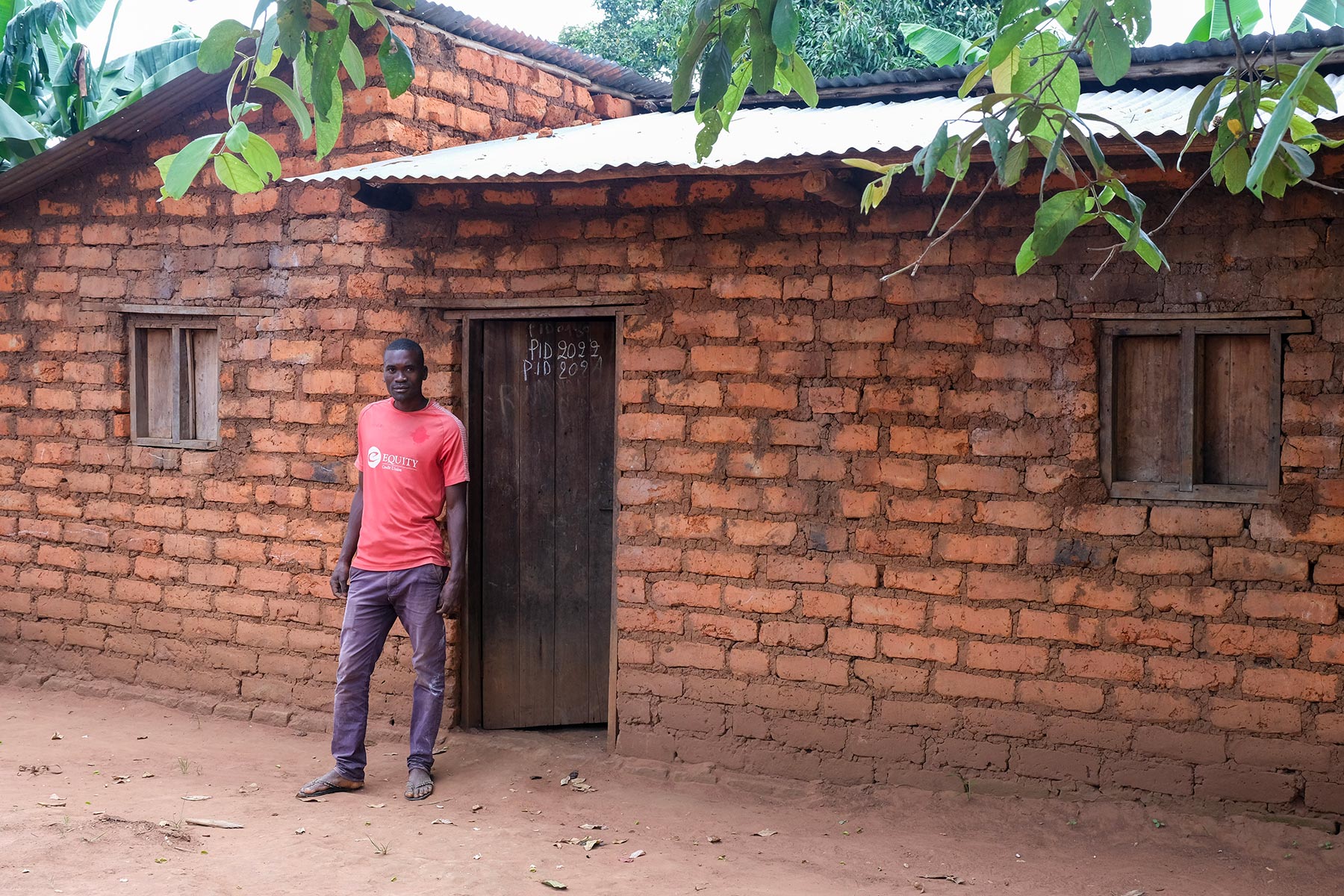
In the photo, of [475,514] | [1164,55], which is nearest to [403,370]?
[475,514]

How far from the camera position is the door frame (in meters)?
5.36

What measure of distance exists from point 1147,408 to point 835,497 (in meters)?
1.22

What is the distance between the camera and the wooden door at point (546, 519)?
18.3 feet

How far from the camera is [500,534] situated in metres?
5.71

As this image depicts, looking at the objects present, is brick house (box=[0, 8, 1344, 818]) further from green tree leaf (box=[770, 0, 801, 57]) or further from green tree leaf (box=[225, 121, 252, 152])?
green tree leaf (box=[225, 121, 252, 152])

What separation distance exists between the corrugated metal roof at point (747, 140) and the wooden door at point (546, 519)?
2.65 feet

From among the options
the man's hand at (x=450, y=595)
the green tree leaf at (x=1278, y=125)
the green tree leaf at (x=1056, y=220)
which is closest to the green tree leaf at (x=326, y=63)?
the green tree leaf at (x=1056, y=220)

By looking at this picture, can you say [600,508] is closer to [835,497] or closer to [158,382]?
[835,497]

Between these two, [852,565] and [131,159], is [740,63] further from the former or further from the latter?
[131,159]

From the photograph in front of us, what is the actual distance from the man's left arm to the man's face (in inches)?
16.4

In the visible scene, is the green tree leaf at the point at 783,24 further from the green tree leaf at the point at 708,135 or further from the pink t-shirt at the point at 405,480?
the pink t-shirt at the point at 405,480

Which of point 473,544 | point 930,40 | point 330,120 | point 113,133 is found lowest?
point 473,544

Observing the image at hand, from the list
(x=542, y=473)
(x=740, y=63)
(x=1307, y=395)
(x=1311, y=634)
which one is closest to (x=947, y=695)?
(x=1311, y=634)

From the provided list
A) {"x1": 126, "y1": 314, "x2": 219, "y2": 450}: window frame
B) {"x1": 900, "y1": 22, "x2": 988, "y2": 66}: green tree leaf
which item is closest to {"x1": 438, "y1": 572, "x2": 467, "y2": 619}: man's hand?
{"x1": 126, "y1": 314, "x2": 219, "y2": 450}: window frame
